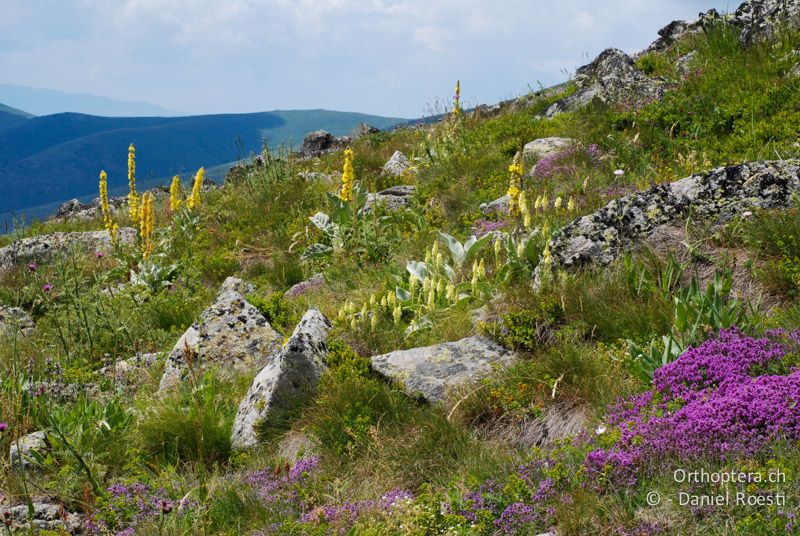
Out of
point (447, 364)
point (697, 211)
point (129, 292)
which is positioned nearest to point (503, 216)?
point (697, 211)

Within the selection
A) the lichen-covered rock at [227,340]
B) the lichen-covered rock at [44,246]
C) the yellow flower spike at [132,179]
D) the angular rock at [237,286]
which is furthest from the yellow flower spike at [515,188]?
the lichen-covered rock at [44,246]

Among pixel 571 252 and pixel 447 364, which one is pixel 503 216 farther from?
pixel 447 364

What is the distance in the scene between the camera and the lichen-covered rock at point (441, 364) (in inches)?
190

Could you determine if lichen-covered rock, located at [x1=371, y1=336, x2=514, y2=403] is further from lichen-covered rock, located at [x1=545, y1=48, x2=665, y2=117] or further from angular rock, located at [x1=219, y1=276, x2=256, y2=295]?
lichen-covered rock, located at [x1=545, y1=48, x2=665, y2=117]

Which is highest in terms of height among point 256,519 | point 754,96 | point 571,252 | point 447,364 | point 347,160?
point 754,96

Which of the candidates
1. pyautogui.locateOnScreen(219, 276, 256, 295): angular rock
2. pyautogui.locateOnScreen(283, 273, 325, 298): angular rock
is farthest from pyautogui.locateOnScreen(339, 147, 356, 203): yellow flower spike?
pyautogui.locateOnScreen(219, 276, 256, 295): angular rock

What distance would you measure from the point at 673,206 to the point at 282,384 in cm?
398

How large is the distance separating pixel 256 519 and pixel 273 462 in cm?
68

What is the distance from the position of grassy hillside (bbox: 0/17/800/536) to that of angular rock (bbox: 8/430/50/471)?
3.1 inches

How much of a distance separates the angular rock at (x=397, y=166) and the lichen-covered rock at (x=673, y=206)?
317 inches

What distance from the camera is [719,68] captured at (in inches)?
437

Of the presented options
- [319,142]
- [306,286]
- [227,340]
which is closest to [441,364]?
[227,340]

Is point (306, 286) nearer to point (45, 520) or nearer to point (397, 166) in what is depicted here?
point (45, 520)

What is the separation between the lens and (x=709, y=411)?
3.41m
